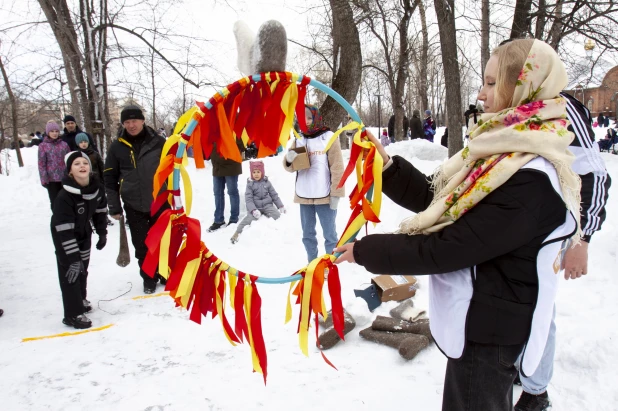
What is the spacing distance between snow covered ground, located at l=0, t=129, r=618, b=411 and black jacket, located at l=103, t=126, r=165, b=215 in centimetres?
112

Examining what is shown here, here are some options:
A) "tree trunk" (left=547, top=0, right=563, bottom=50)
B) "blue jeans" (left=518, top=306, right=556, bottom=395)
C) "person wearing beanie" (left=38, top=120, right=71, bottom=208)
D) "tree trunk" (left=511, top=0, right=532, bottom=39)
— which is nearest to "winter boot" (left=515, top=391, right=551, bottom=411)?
"blue jeans" (left=518, top=306, right=556, bottom=395)

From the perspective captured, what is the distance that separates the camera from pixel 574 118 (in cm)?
194

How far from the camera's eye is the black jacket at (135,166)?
14.1 ft

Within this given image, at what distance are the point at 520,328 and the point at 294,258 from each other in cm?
421

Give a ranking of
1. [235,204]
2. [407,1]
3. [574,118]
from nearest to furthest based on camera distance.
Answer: [574,118]
[235,204]
[407,1]

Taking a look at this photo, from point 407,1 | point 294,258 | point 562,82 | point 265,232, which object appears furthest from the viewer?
point 407,1

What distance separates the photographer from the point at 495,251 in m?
1.36

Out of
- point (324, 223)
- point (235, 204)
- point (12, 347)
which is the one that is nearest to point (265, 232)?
point (235, 204)

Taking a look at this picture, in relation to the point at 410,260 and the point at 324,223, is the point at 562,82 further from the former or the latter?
the point at 324,223

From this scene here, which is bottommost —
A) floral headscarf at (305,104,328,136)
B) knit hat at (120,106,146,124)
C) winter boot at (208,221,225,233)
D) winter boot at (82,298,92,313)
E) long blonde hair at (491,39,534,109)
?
winter boot at (82,298,92,313)

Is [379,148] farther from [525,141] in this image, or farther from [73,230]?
[73,230]

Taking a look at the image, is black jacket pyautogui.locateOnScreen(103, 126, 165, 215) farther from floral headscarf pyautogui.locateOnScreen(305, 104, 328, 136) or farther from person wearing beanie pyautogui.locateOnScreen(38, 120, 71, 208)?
person wearing beanie pyautogui.locateOnScreen(38, 120, 71, 208)

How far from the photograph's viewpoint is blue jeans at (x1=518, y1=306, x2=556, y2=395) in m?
2.14

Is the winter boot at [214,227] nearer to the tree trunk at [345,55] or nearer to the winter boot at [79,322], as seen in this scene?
the tree trunk at [345,55]
